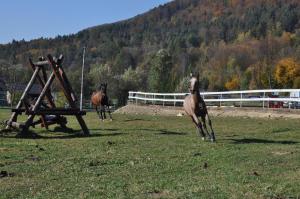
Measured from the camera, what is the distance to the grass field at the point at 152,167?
8.64 meters

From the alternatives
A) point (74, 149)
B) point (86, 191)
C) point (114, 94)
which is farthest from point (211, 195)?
point (114, 94)

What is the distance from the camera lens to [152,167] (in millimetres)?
11055

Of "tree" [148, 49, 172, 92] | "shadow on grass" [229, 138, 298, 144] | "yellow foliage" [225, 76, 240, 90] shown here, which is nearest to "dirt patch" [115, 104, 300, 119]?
"shadow on grass" [229, 138, 298, 144]

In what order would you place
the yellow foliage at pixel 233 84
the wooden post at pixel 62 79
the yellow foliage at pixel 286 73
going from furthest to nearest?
the yellow foliage at pixel 233 84
the yellow foliage at pixel 286 73
the wooden post at pixel 62 79

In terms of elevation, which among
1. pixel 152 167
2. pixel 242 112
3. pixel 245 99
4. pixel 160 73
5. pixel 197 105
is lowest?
pixel 242 112

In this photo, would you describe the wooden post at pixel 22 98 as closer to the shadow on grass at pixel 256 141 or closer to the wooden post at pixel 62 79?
the wooden post at pixel 62 79

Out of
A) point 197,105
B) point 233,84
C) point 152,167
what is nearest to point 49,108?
point 197,105

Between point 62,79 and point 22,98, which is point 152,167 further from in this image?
point 22,98

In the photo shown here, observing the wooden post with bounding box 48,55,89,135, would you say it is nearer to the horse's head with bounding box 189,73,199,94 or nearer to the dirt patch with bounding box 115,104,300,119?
the horse's head with bounding box 189,73,199,94

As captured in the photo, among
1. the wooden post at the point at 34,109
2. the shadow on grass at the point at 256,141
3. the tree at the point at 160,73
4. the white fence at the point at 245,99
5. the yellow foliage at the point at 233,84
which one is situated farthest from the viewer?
the yellow foliage at the point at 233,84

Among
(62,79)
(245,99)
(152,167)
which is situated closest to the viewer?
(152,167)

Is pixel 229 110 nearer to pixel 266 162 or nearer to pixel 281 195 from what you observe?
pixel 266 162

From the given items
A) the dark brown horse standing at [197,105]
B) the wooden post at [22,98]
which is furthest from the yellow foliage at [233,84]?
the dark brown horse standing at [197,105]

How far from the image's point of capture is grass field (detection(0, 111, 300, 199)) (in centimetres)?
864
